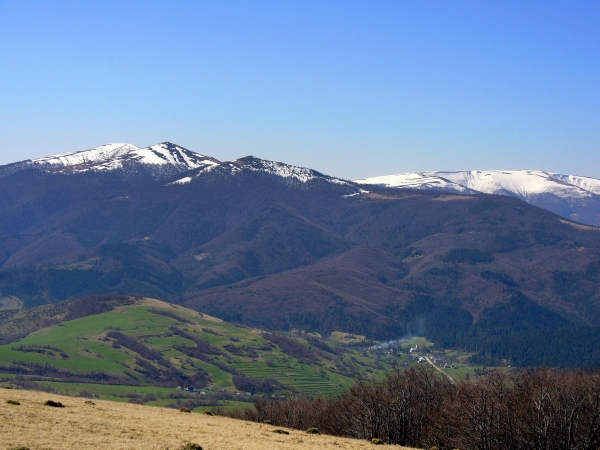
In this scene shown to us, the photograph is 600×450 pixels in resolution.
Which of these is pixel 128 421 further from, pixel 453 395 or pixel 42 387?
pixel 42 387

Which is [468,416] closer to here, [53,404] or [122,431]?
[122,431]

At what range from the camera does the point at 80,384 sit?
190 meters

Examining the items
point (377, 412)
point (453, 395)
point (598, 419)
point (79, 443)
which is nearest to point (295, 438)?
point (79, 443)

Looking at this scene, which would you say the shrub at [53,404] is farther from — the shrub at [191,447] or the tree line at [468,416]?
the tree line at [468,416]

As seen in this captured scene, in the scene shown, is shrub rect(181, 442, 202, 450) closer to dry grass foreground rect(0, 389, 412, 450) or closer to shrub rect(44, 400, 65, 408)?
dry grass foreground rect(0, 389, 412, 450)

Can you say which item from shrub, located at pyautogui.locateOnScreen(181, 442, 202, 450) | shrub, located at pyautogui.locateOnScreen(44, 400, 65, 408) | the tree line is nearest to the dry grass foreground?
→ shrub, located at pyautogui.locateOnScreen(44, 400, 65, 408)

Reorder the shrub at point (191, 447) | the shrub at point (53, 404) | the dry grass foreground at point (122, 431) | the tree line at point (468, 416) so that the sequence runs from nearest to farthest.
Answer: the dry grass foreground at point (122, 431) < the shrub at point (191, 447) < the shrub at point (53, 404) < the tree line at point (468, 416)

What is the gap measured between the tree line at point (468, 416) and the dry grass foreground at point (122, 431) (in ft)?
53.8

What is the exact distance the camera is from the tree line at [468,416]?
67875 mm

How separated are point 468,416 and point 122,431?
39043 mm

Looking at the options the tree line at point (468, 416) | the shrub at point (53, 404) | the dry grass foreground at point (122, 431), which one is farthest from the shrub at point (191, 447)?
the tree line at point (468, 416)

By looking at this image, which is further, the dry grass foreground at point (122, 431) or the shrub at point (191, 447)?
the shrub at point (191, 447)

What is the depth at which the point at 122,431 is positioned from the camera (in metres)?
51.3

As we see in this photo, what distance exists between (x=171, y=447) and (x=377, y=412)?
39.2 metres
